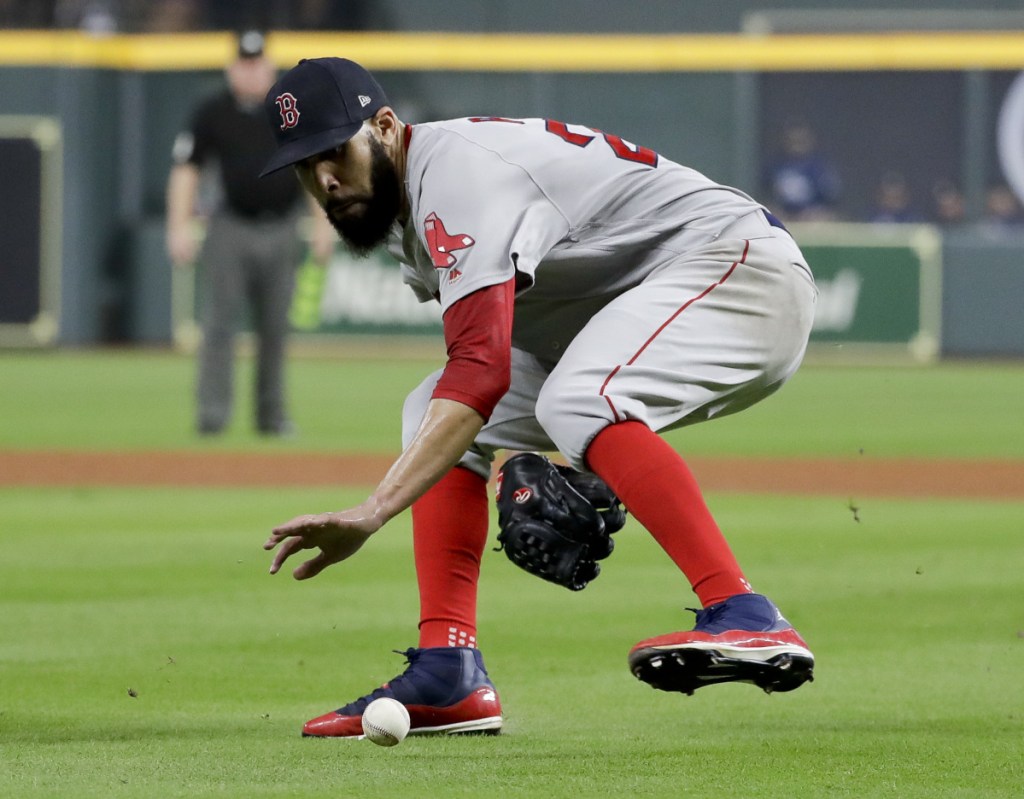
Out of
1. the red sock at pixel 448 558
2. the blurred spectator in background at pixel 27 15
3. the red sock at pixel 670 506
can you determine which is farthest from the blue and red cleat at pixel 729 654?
the blurred spectator in background at pixel 27 15

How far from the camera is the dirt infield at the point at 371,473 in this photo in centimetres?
957

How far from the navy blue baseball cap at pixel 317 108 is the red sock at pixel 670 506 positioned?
2.71ft

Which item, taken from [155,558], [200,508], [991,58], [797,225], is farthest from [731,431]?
[991,58]

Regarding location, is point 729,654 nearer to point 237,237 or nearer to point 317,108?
point 317,108

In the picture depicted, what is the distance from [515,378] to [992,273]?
16492 mm

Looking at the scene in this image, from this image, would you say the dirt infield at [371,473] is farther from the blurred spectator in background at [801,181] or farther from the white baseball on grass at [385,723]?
the blurred spectator in background at [801,181]

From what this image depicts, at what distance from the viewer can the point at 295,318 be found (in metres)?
21.3

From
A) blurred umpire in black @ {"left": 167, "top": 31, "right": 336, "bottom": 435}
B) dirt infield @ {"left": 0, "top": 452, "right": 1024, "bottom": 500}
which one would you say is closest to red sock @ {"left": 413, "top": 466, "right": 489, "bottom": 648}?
dirt infield @ {"left": 0, "top": 452, "right": 1024, "bottom": 500}

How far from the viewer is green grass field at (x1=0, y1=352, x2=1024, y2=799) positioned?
3.60 metres

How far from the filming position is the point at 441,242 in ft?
12.4

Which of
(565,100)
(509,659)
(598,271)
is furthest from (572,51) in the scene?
(598,271)

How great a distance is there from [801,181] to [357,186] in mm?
17862

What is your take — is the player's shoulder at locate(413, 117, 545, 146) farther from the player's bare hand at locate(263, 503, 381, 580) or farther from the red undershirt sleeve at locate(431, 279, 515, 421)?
the player's bare hand at locate(263, 503, 381, 580)

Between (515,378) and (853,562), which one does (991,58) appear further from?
(515,378)
